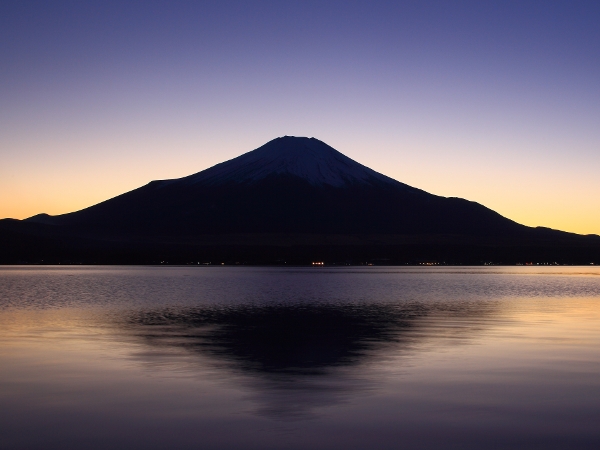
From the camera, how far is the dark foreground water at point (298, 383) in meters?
13.3

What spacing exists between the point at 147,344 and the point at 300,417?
12.9 m

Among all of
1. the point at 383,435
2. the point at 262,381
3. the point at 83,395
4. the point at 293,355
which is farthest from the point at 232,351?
the point at 383,435

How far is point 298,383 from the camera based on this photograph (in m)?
18.4

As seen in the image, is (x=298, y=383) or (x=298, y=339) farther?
(x=298, y=339)

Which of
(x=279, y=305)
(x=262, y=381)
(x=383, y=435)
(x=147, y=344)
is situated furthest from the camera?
(x=279, y=305)

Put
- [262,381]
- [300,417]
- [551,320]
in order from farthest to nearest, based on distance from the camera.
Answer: [551,320] < [262,381] < [300,417]

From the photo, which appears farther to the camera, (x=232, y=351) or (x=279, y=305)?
(x=279, y=305)

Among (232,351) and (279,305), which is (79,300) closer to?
(279,305)

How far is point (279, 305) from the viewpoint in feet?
160

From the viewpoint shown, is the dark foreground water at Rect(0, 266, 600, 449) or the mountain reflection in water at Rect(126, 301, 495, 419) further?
the mountain reflection in water at Rect(126, 301, 495, 419)

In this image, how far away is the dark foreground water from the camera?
1332cm

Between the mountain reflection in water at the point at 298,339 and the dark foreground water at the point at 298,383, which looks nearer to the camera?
the dark foreground water at the point at 298,383

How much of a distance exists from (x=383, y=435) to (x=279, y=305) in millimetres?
35743

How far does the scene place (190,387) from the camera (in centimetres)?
1770
